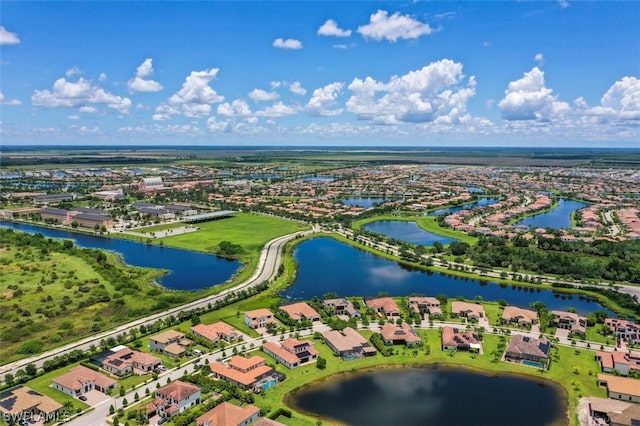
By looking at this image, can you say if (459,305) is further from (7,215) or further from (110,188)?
(110,188)

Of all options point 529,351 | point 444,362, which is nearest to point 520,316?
point 529,351

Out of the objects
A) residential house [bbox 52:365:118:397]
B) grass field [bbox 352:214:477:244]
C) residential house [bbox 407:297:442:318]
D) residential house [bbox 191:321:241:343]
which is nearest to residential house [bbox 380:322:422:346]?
residential house [bbox 407:297:442:318]

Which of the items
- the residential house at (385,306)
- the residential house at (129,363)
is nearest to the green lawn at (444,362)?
the residential house at (385,306)

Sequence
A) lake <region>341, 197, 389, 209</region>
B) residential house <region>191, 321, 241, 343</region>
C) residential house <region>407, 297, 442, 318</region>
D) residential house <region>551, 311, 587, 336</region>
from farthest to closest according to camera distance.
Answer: lake <region>341, 197, 389, 209</region> < residential house <region>407, 297, 442, 318</region> < residential house <region>551, 311, 587, 336</region> < residential house <region>191, 321, 241, 343</region>

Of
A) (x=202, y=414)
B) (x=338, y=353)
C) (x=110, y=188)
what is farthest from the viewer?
(x=110, y=188)

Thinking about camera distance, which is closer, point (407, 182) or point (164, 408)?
point (164, 408)

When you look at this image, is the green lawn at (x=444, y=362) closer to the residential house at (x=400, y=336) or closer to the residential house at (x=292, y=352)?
the residential house at (x=292, y=352)

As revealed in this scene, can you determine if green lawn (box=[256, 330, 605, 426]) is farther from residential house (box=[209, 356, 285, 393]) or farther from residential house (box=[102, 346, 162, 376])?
residential house (box=[102, 346, 162, 376])

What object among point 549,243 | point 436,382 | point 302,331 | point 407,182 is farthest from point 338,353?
point 407,182
